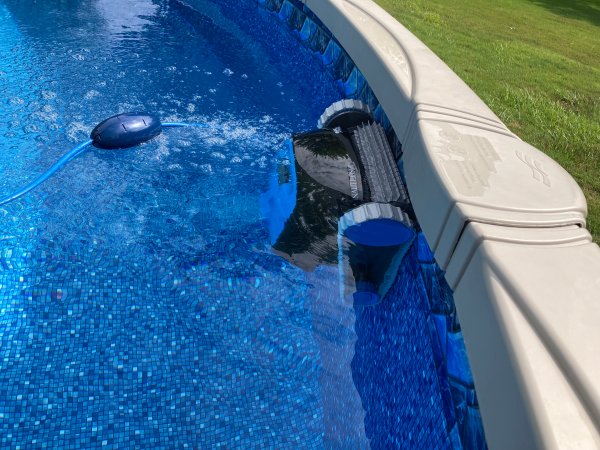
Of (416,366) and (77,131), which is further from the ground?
(416,366)

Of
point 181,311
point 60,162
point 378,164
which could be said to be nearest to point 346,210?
point 378,164

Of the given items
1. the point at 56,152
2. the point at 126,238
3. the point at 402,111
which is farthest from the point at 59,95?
the point at 402,111

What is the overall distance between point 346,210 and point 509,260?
3.78 ft

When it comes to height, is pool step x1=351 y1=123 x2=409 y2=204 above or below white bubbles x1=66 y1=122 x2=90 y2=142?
above

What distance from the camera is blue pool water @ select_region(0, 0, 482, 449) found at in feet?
7.02

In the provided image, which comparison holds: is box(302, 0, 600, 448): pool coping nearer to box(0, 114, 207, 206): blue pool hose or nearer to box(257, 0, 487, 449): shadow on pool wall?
box(257, 0, 487, 449): shadow on pool wall

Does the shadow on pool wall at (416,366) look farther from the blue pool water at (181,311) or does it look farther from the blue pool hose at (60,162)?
the blue pool hose at (60,162)

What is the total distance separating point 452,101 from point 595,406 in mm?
1696

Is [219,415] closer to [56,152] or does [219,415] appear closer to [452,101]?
[452,101]

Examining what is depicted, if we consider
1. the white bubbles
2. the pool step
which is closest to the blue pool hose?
the white bubbles

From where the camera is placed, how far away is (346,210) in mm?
2553

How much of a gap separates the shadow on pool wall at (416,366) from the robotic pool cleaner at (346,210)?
11 cm

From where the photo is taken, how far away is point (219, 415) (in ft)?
7.20

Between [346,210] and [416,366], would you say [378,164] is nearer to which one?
[346,210]
